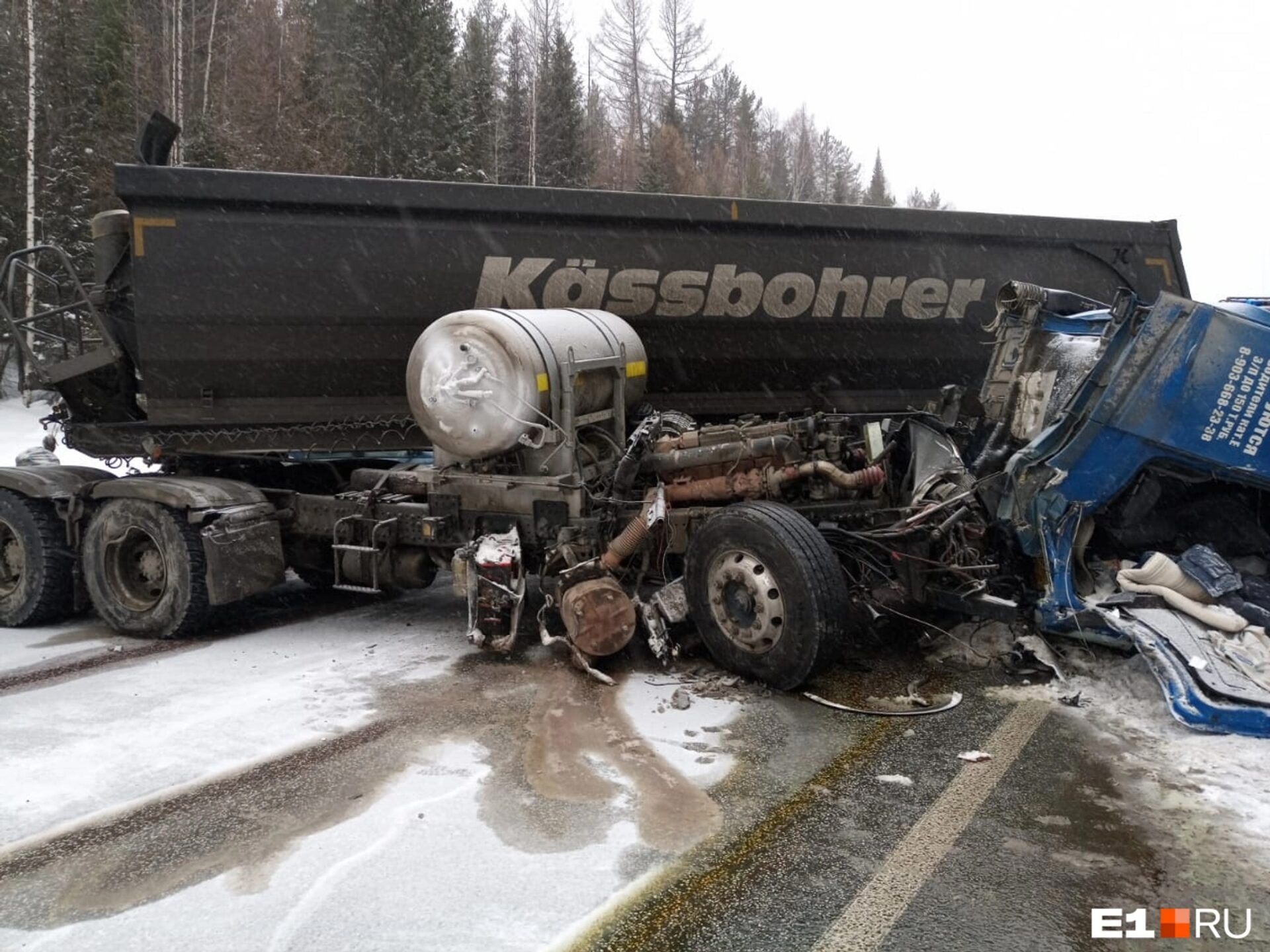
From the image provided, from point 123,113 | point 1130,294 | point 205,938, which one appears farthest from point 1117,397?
point 123,113

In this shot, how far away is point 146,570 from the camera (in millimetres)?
6590

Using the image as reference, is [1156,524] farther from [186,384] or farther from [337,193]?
[186,384]

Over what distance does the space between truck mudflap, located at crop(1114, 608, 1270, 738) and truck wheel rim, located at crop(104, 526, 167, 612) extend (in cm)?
572

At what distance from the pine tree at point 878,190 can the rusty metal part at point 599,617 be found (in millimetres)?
55810

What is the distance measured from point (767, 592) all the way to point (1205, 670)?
1897 mm

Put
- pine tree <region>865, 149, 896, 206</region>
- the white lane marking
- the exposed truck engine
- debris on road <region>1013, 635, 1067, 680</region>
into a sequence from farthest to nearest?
pine tree <region>865, 149, 896, 206</region>, debris on road <region>1013, 635, 1067, 680</region>, the exposed truck engine, the white lane marking

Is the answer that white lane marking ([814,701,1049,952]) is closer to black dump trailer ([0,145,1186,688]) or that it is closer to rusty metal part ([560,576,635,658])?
black dump trailer ([0,145,1186,688])

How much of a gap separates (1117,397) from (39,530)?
6.67m

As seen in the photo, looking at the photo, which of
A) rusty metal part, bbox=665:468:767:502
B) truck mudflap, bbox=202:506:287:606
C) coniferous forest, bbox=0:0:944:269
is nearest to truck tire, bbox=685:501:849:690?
rusty metal part, bbox=665:468:767:502

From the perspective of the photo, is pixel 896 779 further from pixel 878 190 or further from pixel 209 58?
pixel 878 190

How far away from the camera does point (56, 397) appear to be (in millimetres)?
7234

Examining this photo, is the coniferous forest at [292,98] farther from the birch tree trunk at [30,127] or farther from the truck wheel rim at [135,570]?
the truck wheel rim at [135,570]

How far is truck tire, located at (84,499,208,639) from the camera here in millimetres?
6234

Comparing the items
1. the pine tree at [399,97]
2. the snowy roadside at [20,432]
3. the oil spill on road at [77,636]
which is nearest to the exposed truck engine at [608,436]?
the oil spill on road at [77,636]
